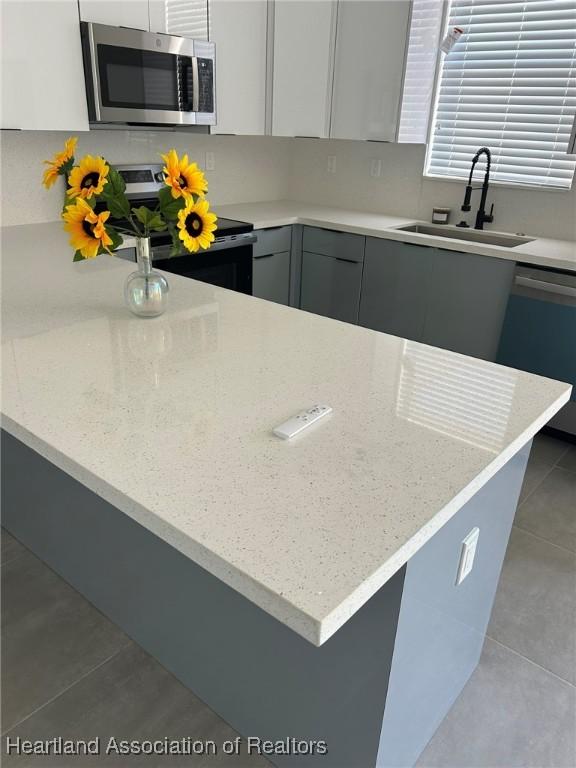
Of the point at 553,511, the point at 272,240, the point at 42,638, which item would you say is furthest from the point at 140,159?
the point at 553,511

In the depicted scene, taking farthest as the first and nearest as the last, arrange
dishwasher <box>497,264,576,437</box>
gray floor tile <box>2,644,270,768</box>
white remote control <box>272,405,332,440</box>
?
1. dishwasher <box>497,264,576,437</box>
2. gray floor tile <box>2,644,270,768</box>
3. white remote control <box>272,405,332,440</box>

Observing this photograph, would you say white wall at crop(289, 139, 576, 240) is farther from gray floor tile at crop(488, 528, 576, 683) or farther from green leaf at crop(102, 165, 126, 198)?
green leaf at crop(102, 165, 126, 198)

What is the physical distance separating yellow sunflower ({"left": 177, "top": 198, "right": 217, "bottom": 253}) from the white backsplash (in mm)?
1963

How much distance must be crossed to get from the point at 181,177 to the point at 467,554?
109cm

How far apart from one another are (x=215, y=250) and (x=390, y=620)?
241 centimetres

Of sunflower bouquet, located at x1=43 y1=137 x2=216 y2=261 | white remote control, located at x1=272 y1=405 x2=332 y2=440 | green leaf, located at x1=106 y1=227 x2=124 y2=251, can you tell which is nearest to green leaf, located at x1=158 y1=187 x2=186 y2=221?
sunflower bouquet, located at x1=43 y1=137 x2=216 y2=261

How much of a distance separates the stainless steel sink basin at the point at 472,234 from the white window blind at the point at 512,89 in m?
0.32

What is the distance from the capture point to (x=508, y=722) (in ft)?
5.29

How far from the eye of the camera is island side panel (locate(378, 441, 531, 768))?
1.13 meters

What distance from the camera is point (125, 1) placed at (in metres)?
Result: 2.59

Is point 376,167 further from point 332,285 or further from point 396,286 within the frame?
point 396,286

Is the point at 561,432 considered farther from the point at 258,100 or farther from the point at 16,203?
the point at 16,203

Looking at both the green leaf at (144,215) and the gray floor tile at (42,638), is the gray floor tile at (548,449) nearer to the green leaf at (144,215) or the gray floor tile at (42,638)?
the gray floor tile at (42,638)

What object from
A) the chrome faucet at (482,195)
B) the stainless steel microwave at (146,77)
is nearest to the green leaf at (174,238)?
the stainless steel microwave at (146,77)
